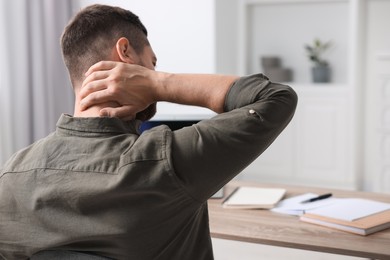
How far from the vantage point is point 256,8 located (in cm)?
505

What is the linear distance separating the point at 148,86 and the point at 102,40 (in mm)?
168

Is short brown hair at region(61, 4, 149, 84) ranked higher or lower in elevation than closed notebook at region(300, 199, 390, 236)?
higher

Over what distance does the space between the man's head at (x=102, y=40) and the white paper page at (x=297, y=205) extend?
86 cm

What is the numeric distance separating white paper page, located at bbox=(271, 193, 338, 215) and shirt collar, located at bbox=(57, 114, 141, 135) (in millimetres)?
891

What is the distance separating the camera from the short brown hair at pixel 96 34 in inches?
48.4

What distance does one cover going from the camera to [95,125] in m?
1.14

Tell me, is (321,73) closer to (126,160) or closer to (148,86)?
(148,86)

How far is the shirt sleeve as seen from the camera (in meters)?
1.01

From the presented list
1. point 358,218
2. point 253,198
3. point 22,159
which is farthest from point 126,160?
point 253,198

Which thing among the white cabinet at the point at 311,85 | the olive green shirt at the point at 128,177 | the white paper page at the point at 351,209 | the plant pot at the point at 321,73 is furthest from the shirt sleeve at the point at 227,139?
the plant pot at the point at 321,73

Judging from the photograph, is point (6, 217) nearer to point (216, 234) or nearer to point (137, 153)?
point (137, 153)

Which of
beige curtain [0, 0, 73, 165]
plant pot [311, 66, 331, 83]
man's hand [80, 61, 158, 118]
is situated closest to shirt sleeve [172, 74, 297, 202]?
man's hand [80, 61, 158, 118]

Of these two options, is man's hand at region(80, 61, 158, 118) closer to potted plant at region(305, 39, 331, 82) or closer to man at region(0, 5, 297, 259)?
man at region(0, 5, 297, 259)

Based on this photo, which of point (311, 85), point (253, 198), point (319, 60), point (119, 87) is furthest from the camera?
point (319, 60)
